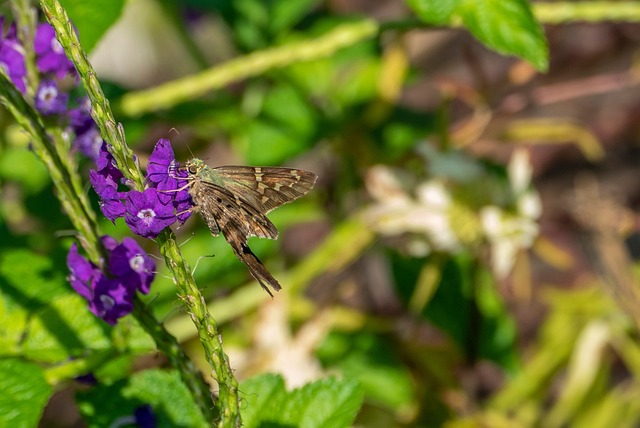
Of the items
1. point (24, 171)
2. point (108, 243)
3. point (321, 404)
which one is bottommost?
point (321, 404)

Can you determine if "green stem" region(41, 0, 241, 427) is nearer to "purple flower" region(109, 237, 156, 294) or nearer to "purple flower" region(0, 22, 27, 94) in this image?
"purple flower" region(109, 237, 156, 294)

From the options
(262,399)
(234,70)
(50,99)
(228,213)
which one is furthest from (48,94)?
(234,70)

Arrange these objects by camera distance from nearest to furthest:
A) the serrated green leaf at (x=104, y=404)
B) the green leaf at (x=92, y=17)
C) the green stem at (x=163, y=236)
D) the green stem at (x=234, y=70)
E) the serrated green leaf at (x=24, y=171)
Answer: the green stem at (x=163, y=236) < the serrated green leaf at (x=104, y=404) < the green leaf at (x=92, y=17) < the green stem at (x=234, y=70) < the serrated green leaf at (x=24, y=171)

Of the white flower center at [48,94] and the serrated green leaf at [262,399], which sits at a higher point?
the white flower center at [48,94]

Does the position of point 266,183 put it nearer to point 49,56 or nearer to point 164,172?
point 164,172

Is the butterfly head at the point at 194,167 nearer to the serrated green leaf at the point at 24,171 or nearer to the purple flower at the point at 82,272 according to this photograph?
the purple flower at the point at 82,272

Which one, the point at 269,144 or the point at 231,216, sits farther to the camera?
the point at 269,144

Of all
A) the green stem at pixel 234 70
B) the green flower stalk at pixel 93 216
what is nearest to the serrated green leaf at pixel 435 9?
the green stem at pixel 234 70
